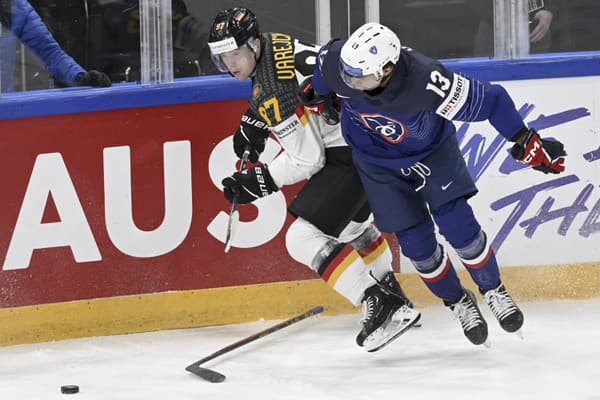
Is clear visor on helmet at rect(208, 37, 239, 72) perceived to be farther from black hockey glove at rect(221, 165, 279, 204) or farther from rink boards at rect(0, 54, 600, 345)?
rink boards at rect(0, 54, 600, 345)

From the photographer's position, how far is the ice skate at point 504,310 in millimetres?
3648

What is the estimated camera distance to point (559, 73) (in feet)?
14.1

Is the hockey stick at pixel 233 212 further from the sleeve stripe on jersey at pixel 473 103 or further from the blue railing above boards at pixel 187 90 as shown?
the sleeve stripe on jersey at pixel 473 103

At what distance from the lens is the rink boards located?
13.3ft

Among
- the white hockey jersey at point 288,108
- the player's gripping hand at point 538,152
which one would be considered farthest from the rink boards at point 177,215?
the player's gripping hand at point 538,152

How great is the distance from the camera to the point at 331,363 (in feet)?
12.4

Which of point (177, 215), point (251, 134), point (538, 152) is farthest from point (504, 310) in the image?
point (177, 215)

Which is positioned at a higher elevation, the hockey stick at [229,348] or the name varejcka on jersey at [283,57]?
the name varejcka on jersey at [283,57]

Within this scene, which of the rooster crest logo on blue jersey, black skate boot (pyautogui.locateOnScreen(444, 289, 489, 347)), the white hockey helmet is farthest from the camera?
black skate boot (pyautogui.locateOnScreen(444, 289, 489, 347))

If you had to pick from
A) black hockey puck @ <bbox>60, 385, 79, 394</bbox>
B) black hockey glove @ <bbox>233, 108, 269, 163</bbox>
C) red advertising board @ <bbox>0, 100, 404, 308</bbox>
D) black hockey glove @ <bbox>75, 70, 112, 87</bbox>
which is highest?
black hockey glove @ <bbox>75, 70, 112, 87</bbox>

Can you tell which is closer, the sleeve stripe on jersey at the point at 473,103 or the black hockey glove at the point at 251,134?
the sleeve stripe on jersey at the point at 473,103

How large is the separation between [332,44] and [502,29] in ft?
3.49

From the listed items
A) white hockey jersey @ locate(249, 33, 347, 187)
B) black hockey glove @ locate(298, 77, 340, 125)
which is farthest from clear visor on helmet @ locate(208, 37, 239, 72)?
black hockey glove @ locate(298, 77, 340, 125)

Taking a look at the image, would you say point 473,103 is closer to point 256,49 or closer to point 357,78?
point 357,78
